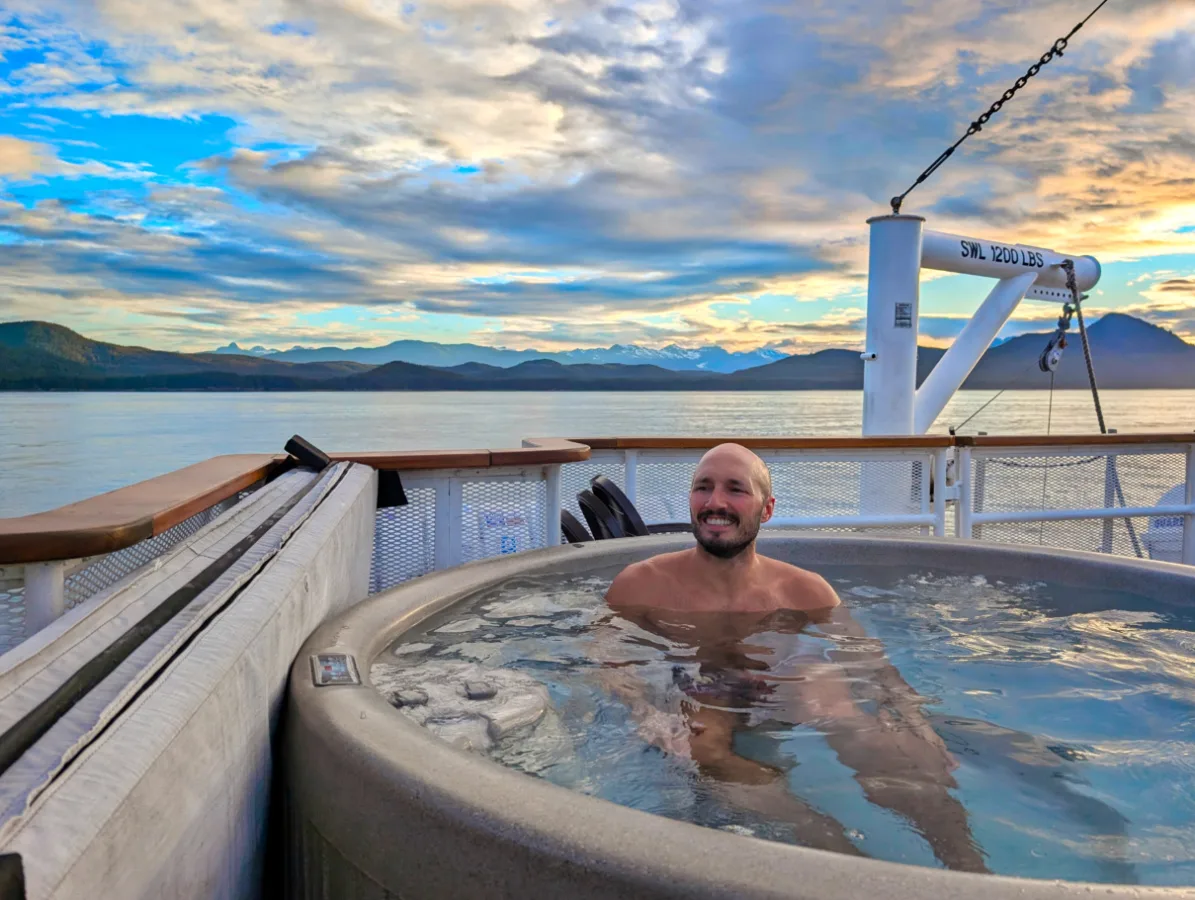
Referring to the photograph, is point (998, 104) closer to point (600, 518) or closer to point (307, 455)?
point (600, 518)

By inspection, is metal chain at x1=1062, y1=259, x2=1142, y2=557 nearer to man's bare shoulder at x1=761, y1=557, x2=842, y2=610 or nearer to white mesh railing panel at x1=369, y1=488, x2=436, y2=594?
man's bare shoulder at x1=761, y1=557, x2=842, y2=610

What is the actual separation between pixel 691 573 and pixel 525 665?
69 centimetres

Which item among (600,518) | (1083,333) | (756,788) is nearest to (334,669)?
(756,788)

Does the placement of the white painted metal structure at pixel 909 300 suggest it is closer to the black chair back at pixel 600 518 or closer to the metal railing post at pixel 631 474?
the metal railing post at pixel 631 474

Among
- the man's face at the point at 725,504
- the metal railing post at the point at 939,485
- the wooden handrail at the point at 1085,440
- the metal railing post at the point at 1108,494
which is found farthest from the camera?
the metal railing post at the point at 1108,494

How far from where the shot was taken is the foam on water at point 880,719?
149cm

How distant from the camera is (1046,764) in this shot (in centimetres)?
183

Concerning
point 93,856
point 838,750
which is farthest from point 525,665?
point 93,856

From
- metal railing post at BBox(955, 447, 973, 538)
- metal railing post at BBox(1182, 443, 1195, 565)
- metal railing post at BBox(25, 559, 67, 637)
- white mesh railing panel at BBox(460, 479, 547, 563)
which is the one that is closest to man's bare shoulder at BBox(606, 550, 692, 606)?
white mesh railing panel at BBox(460, 479, 547, 563)

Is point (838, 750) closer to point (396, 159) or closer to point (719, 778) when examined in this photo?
point (719, 778)

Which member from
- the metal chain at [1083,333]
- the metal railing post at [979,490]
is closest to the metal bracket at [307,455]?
the metal railing post at [979,490]

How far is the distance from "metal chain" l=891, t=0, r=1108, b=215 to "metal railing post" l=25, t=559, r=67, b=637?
5491mm

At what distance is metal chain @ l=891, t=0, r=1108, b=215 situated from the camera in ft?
16.0

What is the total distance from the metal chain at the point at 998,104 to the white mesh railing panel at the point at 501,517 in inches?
145
